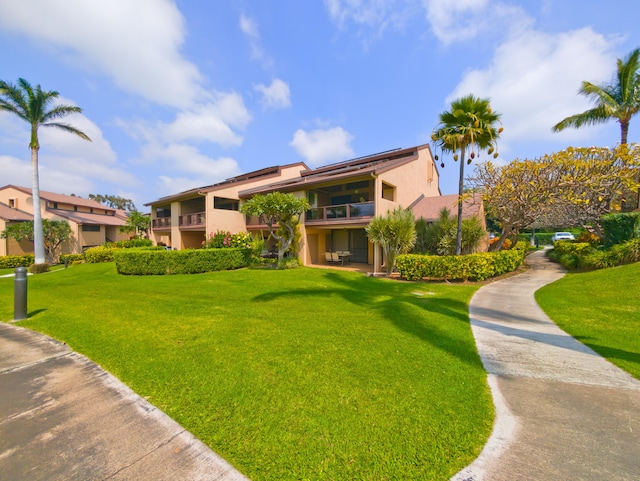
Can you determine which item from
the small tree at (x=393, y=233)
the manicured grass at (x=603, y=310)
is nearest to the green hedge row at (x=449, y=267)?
the small tree at (x=393, y=233)

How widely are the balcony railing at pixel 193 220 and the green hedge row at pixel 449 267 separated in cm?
1594

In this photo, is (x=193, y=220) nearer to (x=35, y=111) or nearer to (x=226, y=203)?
(x=226, y=203)

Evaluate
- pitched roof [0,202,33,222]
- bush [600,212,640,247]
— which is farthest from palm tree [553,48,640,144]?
pitched roof [0,202,33,222]

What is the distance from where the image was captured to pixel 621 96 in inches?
619

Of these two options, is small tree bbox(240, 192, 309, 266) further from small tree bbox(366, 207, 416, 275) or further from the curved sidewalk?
the curved sidewalk

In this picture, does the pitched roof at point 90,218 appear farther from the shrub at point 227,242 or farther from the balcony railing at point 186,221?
the shrub at point 227,242

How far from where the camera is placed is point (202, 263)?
49.7ft

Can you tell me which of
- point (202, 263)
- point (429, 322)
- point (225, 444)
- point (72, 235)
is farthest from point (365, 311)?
point (72, 235)

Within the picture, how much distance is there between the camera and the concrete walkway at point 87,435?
7.25 ft

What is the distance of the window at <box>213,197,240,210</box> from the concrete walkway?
1906 cm

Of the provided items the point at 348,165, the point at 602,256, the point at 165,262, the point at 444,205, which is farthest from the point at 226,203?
the point at 602,256

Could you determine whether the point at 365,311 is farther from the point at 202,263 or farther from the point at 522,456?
the point at 202,263

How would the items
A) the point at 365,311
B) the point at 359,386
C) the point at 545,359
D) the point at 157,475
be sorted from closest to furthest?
the point at 157,475
the point at 359,386
the point at 545,359
the point at 365,311

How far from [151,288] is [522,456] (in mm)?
12183
